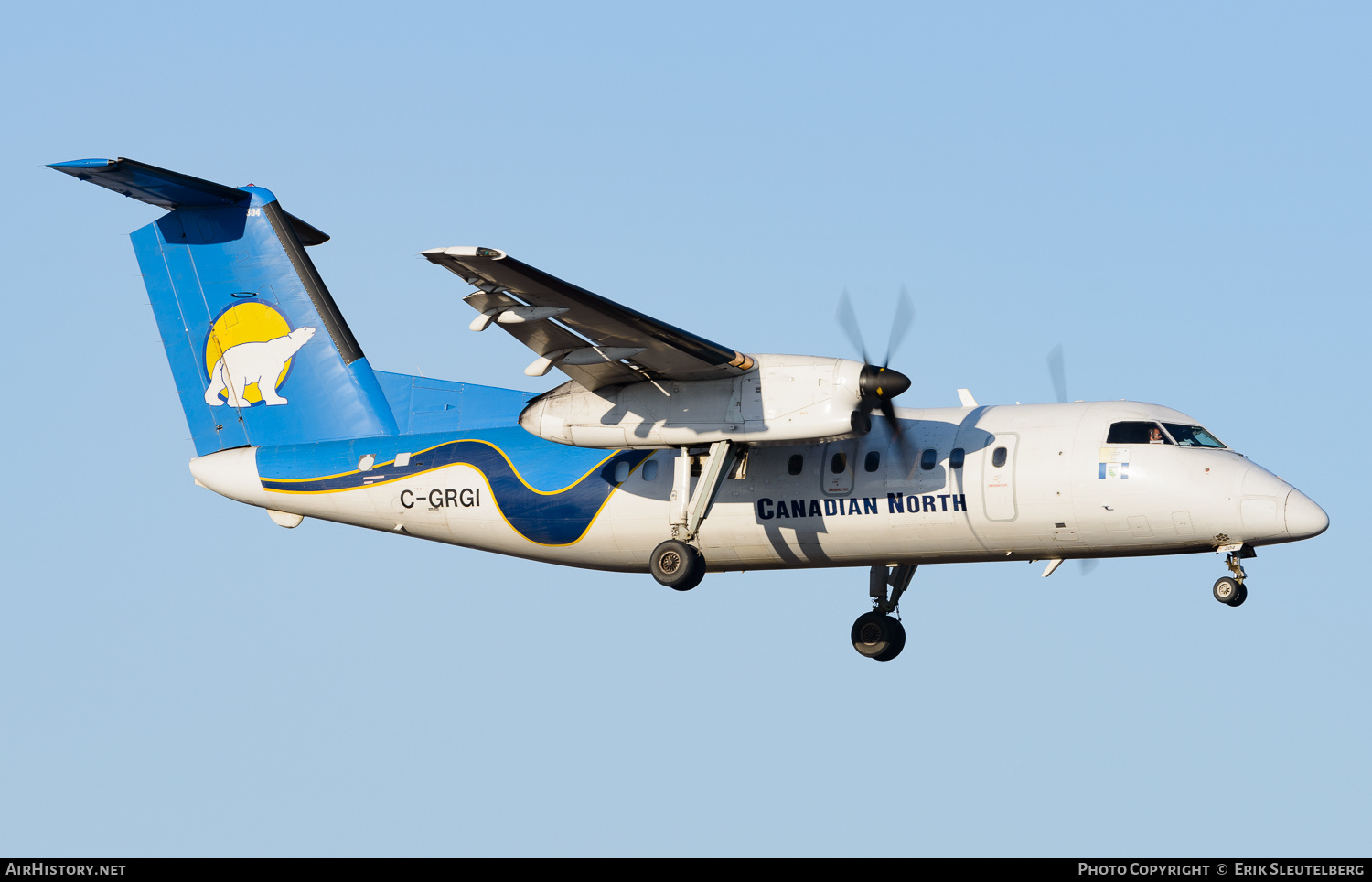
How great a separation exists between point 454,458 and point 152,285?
5257 millimetres

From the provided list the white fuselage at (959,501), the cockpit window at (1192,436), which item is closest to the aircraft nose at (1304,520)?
the white fuselage at (959,501)

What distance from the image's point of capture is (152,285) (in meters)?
22.6

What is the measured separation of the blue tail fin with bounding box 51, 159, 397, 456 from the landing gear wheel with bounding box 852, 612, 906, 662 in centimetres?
701

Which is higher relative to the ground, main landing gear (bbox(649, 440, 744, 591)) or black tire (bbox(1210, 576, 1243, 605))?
main landing gear (bbox(649, 440, 744, 591))

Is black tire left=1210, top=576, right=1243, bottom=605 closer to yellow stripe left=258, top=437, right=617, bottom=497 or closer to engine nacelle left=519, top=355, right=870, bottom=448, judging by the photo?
engine nacelle left=519, top=355, right=870, bottom=448

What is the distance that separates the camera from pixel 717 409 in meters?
18.4

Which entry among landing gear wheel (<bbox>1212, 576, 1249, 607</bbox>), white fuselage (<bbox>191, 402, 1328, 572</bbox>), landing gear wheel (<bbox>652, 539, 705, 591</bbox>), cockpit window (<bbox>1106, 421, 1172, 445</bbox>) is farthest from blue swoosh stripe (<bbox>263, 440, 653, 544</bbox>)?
landing gear wheel (<bbox>1212, 576, 1249, 607</bbox>)

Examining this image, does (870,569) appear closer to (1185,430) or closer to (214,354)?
(1185,430)

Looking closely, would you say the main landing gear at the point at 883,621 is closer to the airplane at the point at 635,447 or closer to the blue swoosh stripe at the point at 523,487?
the airplane at the point at 635,447

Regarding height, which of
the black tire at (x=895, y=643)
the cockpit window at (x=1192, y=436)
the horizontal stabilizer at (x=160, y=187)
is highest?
the horizontal stabilizer at (x=160, y=187)

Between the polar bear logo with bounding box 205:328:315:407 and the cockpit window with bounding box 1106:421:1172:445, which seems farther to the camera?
the polar bear logo with bounding box 205:328:315:407

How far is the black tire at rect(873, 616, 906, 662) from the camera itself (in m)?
21.0

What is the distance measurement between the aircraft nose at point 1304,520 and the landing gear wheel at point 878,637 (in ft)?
18.4

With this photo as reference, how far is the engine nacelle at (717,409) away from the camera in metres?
17.9
